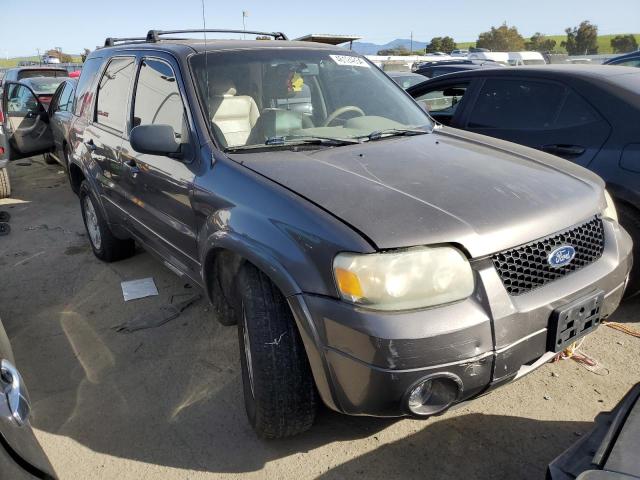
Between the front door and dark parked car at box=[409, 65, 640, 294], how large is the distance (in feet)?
7.94

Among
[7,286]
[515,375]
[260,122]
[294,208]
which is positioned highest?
[260,122]

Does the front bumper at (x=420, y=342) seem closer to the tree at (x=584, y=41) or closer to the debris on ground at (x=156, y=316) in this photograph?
the debris on ground at (x=156, y=316)

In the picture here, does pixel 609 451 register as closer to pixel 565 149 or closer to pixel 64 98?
pixel 565 149

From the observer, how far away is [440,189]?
220 centimetres

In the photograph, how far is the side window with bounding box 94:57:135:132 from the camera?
12.0 ft

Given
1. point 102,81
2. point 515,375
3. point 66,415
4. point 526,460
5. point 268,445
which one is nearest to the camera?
point 515,375

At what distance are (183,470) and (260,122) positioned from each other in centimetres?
178

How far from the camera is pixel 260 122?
114 inches

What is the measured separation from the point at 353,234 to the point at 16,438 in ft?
3.88

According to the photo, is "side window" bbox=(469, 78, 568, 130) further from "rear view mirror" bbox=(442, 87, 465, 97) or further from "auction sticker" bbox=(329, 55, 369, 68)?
"auction sticker" bbox=(329, 55, 369, 68)

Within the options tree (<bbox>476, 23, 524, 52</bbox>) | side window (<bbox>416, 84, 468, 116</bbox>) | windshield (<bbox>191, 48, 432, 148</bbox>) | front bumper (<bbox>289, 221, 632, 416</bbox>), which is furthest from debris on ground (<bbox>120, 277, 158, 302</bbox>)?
tree (<bbox>476, 23, 524, 52</bbox>)

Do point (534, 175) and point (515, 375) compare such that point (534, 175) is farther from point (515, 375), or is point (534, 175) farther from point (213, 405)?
point (213, 405)

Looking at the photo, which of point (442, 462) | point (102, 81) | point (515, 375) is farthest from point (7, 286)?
point (515, 375)

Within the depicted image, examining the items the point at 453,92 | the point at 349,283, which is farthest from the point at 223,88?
the point at 453,92
